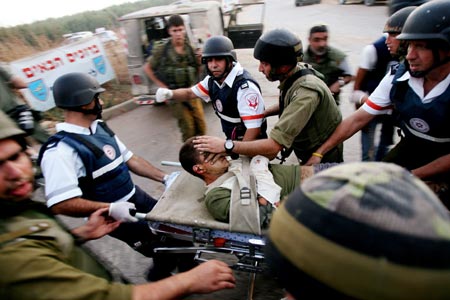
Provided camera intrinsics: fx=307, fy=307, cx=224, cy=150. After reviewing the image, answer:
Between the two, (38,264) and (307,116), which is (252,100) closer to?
(307,116)

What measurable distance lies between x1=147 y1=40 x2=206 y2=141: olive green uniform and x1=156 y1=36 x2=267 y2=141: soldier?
121 centimetres

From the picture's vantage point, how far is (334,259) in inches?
23.6

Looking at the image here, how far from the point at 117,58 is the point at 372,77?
328 inches

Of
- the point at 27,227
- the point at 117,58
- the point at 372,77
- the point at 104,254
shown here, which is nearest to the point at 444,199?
the point at 372,77

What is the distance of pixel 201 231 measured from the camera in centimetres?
197

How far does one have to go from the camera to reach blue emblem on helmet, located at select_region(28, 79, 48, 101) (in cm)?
605

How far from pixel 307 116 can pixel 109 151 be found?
1429mm

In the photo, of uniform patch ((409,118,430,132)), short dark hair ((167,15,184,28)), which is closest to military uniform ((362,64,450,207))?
uniform patch ((409,118,430,132))

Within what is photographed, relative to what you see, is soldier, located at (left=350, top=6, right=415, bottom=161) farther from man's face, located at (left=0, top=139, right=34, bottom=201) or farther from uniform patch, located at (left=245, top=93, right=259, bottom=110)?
man's face, located at (left=0, top=139, right=34, bottom=201)

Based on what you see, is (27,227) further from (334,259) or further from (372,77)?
(372,77)

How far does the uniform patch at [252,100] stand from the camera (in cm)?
253

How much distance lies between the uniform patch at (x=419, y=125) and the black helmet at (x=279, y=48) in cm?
87

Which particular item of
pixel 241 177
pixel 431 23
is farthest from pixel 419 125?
pixel 241 177

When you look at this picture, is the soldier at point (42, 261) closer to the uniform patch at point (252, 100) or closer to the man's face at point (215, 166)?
the man's face at point (215, 166)
